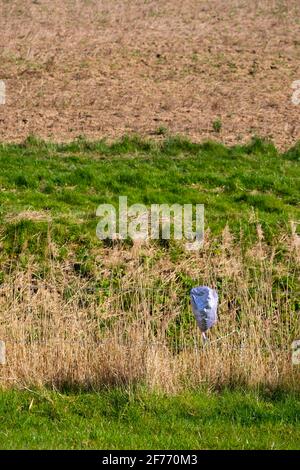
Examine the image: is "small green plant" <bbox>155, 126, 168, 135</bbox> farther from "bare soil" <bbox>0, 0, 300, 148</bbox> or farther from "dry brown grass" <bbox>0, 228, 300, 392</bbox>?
"dry brown grass" <bbox>0, 228, 300, 392</bbox>

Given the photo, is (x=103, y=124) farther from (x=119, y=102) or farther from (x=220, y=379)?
(x=220, y=379)

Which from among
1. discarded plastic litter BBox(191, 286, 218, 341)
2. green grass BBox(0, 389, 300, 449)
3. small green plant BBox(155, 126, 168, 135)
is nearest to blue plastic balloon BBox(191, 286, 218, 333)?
discarded plastic litter BBox(191, 286, 218, 341)

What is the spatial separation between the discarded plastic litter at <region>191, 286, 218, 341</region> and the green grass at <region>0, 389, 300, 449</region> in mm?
581

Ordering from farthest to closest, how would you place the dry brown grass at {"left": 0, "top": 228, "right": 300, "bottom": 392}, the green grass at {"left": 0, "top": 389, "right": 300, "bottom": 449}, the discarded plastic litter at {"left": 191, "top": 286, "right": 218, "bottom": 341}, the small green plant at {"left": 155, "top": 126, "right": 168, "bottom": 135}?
the small green plant at {"left": 155, "top": 126, "right": 168, "bottom": 135}
the dry brown grass at {"left": 0, "top": 228, "right": 300, "bottom": 392}
the discarded plastic litter at {"left": 191, "top": 286, "right": 218, "bottom": 341}
the green grass at {"left": 0, "top": 389, "right": 300, "bottom": 449}

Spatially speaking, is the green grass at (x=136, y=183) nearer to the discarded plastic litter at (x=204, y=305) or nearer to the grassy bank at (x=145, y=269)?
the grassy bank at (x=145, y=269)

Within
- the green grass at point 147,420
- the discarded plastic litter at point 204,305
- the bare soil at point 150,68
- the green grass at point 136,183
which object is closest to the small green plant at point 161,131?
the bare soil at point 150,68

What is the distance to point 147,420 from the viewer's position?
18.3 ft

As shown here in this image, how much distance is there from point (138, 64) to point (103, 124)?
11.7 ft

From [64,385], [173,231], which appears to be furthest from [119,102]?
[64,385]

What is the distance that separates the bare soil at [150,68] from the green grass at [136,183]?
2.14 ft

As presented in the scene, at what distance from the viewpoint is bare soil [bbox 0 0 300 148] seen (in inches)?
563

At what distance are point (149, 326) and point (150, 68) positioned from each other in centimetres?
1103

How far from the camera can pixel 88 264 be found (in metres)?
9.27

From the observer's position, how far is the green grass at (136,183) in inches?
392
